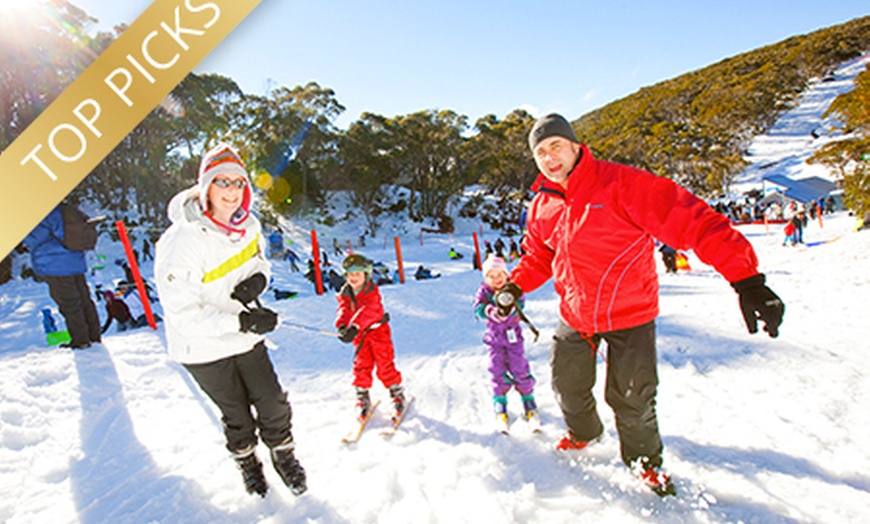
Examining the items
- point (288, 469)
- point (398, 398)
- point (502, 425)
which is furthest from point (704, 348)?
point (288, 469)

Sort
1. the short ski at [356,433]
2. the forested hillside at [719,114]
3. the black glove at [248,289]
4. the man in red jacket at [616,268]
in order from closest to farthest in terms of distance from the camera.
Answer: the man in red jacket at [616,268]
the black glove at [248,289]
the short ski at [356,433]
the forested hillside at [719,114]

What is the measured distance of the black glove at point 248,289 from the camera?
212 cm

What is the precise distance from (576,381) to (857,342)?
11.7ft

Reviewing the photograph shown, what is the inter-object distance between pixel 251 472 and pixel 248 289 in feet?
3.47

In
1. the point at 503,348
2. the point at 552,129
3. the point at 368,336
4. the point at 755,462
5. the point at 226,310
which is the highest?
the point at 552,129

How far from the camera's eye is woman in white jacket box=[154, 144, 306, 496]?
2.03 m

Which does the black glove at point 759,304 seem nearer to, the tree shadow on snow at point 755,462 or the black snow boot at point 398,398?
the tree shadow on snow at point 755,462

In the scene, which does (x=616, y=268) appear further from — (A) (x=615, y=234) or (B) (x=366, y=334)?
(B) (x=366, y=334)

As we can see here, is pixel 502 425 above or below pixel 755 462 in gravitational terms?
above

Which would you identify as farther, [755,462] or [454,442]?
[454,442]

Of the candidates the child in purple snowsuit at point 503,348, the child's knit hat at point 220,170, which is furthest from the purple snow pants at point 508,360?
the child's knit hat at point 220,170

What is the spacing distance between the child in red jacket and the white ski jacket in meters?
1.06

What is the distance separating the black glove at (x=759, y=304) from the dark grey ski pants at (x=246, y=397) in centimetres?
233

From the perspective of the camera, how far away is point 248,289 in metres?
2.16
